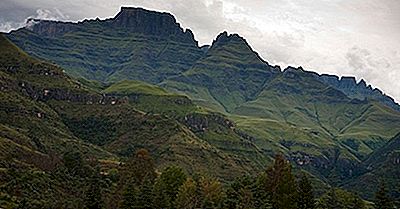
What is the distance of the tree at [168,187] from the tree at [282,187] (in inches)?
1009

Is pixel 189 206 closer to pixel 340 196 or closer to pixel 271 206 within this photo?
pixel 271 206

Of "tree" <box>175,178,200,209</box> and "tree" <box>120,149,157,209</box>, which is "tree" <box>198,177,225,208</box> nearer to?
"tree" <box>175,178,200,209</box>

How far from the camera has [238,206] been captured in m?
129

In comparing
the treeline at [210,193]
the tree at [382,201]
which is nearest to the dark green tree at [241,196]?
the treeline at [210,193]

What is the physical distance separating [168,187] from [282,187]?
3559 centimetres

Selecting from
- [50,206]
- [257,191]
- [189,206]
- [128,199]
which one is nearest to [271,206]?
[257,191]

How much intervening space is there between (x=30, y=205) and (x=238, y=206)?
81.3 meters

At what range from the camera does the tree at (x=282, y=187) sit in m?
130

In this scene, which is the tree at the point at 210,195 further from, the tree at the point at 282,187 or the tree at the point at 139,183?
the tree at the point at 282,187

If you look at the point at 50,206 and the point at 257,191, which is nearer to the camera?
the point at 257,191

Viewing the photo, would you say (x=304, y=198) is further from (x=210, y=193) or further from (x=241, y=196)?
(x=210, y=193)

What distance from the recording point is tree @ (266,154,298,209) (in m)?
130

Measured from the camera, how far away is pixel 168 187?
155125 millimetres

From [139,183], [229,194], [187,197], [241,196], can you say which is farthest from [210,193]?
[139,183]
